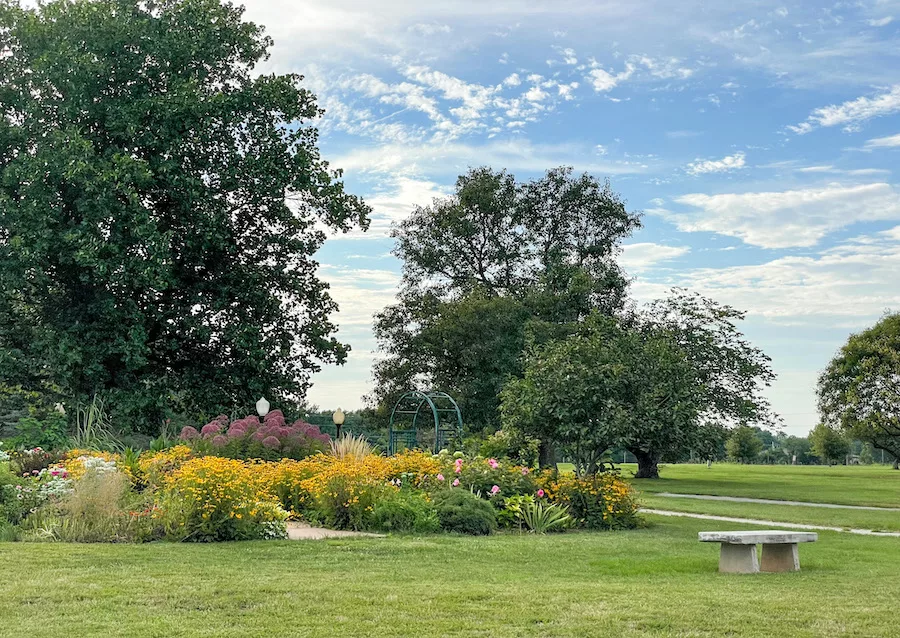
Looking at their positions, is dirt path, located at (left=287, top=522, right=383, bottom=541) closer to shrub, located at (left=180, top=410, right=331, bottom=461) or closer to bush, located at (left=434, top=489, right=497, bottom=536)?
bush, located at (left=434, top=489, right=497, bottom=536)

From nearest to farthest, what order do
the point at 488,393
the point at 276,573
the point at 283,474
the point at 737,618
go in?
the point at 737,618, the point at 276,573, the point at 283,474, the point at 488,393

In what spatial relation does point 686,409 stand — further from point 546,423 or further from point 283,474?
point 283,474

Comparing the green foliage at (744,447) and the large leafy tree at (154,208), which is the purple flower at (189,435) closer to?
the large leafy tree at (154,208)

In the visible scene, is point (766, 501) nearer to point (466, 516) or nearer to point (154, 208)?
point (466, 516)

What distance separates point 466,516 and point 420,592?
5.23 meters

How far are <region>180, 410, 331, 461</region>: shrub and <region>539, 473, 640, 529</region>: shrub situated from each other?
4.87m

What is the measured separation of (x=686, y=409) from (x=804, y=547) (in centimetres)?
349

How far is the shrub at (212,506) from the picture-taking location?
11.0 metres

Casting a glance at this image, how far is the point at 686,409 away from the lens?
15.4 m

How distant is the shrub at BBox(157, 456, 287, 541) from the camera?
11.0 meters

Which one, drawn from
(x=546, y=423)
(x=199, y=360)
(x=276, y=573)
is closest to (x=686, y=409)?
(x=546, y=423)

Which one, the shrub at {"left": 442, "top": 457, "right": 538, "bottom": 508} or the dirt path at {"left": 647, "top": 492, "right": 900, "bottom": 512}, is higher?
the shrub at {"left": 442, "top": 457, "right": 538, "bottom": 508}

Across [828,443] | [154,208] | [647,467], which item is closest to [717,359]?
[647,467]

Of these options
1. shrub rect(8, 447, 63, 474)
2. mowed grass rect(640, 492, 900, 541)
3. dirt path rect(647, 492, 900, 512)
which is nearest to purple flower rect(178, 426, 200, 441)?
shrub rect(8, 447, 63, 474)
